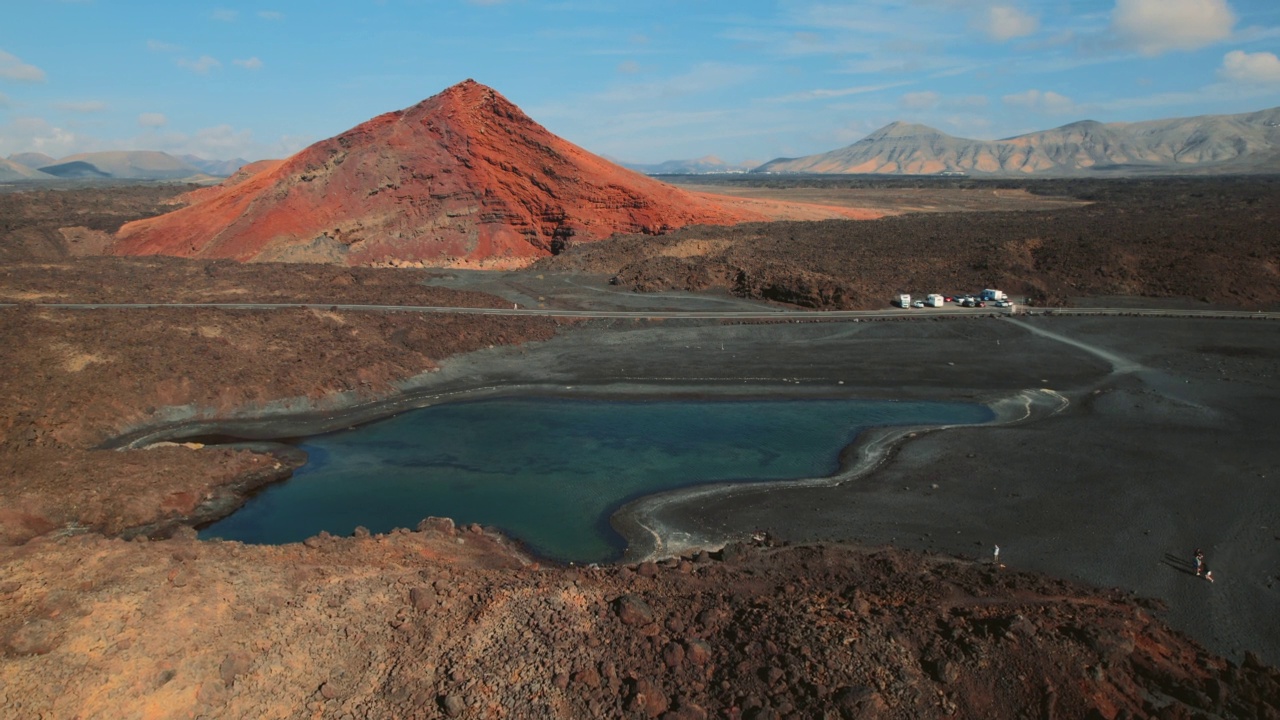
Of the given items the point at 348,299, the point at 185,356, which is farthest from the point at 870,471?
the point at 348,299

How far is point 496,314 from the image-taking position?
54531 millimetres

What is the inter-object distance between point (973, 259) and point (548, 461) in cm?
5230

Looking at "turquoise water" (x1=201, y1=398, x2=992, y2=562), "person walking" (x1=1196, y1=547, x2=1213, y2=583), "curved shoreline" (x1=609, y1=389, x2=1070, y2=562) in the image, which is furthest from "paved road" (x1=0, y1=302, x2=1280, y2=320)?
"person walking" (x1=1196, y1=547, x2=1213, y2=583)

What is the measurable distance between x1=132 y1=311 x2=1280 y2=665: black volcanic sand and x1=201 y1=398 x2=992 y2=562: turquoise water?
1947 mm

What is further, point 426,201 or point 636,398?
point 426,201

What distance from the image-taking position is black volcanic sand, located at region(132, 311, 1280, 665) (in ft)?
70.7

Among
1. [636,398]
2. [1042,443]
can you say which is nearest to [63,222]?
[636,398]

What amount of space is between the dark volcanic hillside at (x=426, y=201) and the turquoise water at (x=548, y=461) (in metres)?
44.1

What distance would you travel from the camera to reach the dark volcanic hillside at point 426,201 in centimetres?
7581

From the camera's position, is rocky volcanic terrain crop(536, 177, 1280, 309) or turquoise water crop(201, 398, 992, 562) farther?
rocky volcanic terrain crop(536, 177, 1280, 309)

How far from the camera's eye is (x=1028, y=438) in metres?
31.0

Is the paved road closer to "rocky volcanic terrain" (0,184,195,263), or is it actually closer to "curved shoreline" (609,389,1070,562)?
"curved shoreline" (609,389,1070,562)

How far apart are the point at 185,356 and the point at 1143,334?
57.0m

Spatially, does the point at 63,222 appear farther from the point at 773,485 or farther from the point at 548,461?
the point at 773,485
